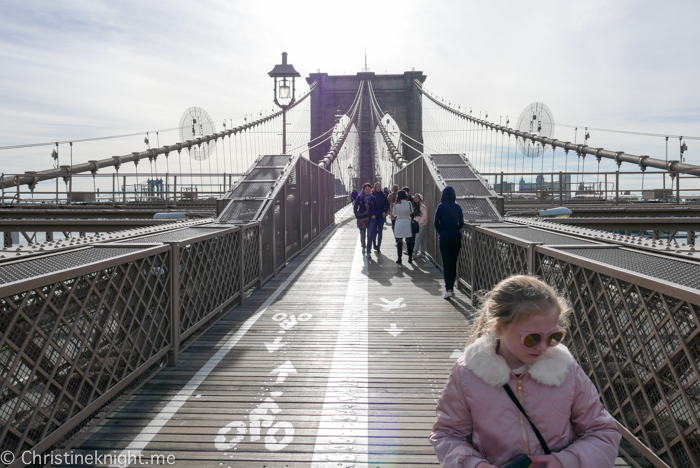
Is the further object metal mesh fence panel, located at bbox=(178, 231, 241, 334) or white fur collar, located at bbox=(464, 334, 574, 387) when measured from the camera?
metal mesh fence panel, located at bbox=(178, 231, 241, 334)

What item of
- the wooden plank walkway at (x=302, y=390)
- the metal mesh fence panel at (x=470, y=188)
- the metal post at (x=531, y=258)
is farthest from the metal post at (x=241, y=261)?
the metal post at (x=531, y=258)

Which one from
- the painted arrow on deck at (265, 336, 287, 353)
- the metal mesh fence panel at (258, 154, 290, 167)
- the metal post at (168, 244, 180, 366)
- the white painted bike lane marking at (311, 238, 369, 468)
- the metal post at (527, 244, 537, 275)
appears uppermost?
the metal mesh fence panel at (258, 154, 290, 167)

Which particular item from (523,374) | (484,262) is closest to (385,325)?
(484,262)

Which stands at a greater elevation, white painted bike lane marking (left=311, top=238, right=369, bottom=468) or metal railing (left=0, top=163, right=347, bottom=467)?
metal railing (left=0, top=163, right=347, bottom=467)

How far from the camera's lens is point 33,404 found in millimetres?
2682

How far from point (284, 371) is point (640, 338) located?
8.76ft

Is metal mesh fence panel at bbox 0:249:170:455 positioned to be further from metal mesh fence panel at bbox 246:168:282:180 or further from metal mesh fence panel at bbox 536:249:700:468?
metal mesh fence panel at bbox 246:168:282:180

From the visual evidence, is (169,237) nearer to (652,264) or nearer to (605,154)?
(652,264)

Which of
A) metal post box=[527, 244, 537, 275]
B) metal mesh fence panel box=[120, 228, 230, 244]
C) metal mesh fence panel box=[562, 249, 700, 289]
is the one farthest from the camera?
metal mesh fence panel box=[120, 228, 230, 244]

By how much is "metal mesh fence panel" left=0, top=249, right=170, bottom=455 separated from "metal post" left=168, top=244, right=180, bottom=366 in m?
0.25

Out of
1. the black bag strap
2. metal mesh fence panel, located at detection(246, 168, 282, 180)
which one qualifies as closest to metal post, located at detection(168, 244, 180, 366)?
the black bag strap

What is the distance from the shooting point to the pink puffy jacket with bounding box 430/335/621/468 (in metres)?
1.67

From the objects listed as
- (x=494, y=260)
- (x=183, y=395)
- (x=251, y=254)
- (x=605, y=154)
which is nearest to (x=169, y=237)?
(x=183, y=395)

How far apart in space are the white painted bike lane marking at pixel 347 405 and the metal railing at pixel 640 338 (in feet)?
4.77
